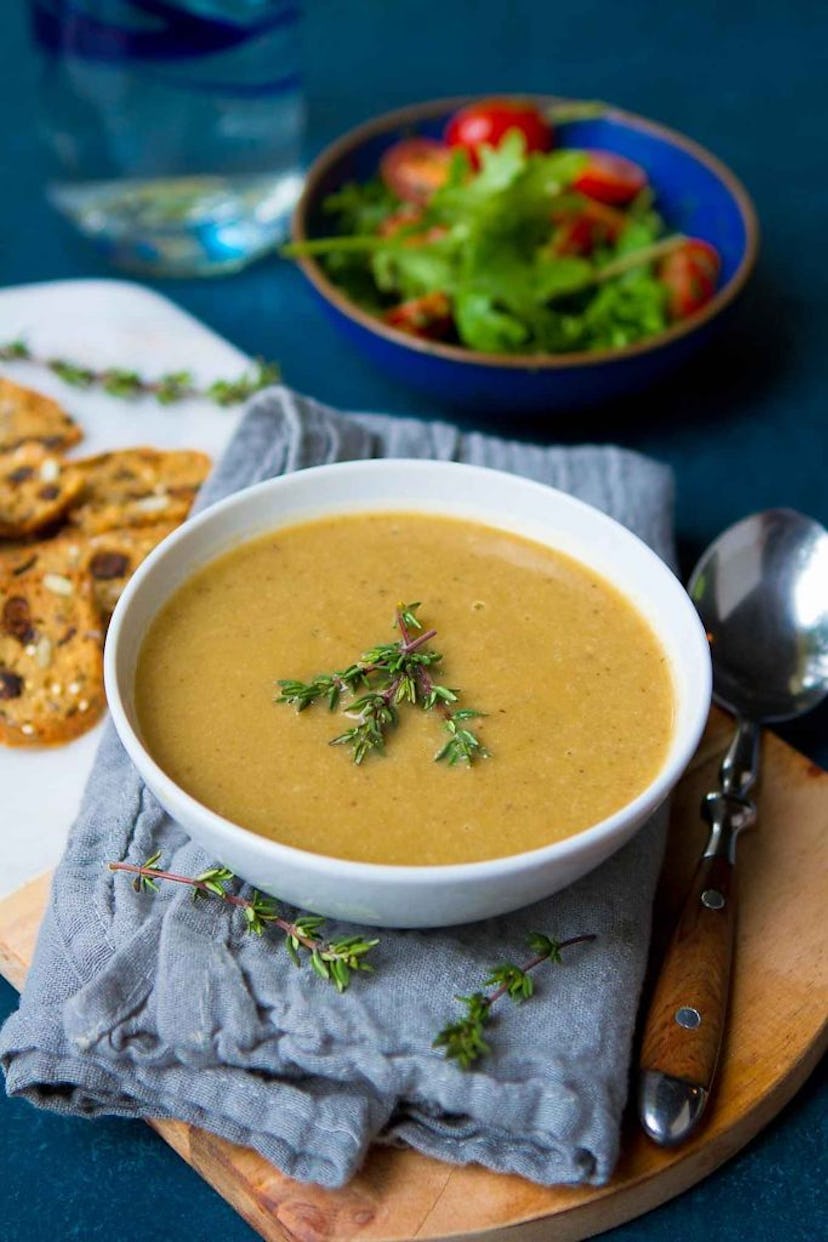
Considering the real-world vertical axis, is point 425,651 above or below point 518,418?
above

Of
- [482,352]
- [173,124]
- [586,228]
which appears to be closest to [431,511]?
[482,352]

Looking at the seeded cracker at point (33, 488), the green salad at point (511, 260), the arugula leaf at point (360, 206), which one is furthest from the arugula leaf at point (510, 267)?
the seeded cracker at point (33, 488)

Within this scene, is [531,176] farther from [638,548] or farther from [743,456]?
[638,548]

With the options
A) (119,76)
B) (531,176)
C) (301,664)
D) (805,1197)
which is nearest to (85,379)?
(119,76)

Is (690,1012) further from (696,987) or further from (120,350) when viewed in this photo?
(120,350)

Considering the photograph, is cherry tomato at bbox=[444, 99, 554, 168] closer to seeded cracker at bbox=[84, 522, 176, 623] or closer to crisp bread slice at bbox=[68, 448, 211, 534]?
crisp bread slice at bbox=[68, 448, 211, 534]

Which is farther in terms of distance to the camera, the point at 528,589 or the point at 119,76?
the point at 119,76
